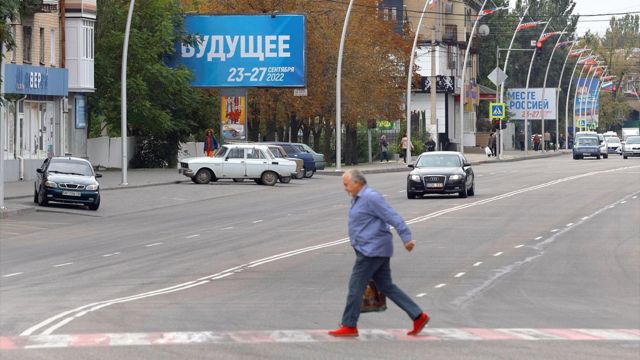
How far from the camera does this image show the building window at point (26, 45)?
180ft

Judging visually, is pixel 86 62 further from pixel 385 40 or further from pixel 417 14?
pixel 417 14

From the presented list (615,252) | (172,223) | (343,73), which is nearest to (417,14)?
(343,73)

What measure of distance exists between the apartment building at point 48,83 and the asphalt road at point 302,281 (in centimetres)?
1454

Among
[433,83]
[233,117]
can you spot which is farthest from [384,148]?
[233,117]

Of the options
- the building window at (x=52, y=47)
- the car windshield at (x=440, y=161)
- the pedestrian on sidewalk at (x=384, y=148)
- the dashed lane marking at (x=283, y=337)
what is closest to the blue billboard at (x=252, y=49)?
the building window at (x=52, y=47)

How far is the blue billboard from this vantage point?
64.1 m

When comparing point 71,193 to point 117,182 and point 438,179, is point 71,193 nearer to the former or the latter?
point 438,179

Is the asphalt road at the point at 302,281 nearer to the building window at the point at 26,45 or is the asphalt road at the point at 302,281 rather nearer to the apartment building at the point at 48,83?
the apartment building at the point at 48,83

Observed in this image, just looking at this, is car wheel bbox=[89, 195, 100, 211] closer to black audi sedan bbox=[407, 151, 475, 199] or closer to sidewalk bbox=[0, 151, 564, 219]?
sidewalk bbox=[0, 151, 564, 219]

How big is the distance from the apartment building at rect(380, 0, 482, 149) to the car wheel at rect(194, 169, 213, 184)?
165ft

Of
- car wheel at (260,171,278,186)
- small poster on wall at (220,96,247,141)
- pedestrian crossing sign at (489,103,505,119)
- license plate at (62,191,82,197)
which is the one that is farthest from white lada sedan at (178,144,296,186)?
pedestrian crossing sign at (489,103,505,119)

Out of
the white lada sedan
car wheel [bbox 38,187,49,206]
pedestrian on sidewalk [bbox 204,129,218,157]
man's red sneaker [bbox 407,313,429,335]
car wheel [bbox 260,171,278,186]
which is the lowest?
man's red sneaker [bbox 407,313,429,335]

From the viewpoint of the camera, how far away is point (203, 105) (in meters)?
71.6

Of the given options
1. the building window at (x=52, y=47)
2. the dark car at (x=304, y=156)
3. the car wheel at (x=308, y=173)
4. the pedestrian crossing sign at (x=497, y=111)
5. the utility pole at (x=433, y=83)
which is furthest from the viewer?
the pedestrian crossing sign at (x=497, y=111)
